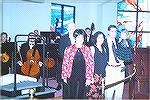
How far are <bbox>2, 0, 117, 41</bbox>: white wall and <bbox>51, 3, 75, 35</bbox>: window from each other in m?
0.03

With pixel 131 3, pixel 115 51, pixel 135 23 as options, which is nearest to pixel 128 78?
pixel 115 51

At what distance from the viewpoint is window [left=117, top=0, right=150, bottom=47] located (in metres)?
1.53

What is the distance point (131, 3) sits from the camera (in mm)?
1551

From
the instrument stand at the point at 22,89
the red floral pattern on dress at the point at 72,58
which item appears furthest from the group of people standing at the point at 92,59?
the instrument stand at the point at 22,89

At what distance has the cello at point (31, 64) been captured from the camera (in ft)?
4.99

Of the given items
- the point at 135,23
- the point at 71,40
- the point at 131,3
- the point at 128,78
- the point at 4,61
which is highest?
the point at 131,3

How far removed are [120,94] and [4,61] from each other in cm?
79

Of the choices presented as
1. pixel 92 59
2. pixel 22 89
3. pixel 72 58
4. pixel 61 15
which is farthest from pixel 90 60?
pixel 22 89

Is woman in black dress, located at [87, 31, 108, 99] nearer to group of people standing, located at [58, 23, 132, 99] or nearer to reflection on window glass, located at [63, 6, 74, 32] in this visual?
group of people standing, located at [58, 23, 132, 99]

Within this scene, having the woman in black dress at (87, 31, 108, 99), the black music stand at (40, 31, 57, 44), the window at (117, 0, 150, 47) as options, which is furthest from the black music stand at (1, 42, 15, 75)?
the window at (117, 0, 150, 47)

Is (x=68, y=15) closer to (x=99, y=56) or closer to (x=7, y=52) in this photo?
(x=99, y=56)

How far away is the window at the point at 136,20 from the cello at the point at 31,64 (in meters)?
0.57

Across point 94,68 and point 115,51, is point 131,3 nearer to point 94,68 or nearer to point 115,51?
point 115,51

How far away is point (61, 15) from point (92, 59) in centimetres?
35
